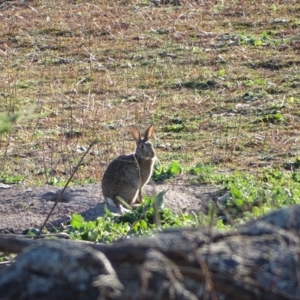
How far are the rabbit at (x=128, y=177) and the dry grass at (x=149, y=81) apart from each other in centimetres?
105

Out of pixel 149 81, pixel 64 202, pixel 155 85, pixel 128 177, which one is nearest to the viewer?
pixel 64 202

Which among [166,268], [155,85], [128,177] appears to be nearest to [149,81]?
[155,85]

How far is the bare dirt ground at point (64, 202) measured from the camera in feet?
26.1

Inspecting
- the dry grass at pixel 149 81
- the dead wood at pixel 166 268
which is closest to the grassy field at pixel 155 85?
the dry grass at pixel 149 81

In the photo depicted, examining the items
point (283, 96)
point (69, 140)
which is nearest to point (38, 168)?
point (69, 140)

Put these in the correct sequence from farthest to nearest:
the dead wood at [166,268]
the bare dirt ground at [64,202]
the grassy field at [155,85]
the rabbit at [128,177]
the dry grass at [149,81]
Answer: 1. the dry grass at [149,81]
2. the grassy field at [155,85]
3. the rabbit at [128,177]
4. the bare dirt ground at [64,202]
5. the dead wood at [166,268]

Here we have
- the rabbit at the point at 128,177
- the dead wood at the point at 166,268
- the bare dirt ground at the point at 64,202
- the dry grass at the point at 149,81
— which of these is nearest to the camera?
the dead wood at the point at 166,268

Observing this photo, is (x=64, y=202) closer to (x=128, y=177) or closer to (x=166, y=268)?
(x=128, y=177)

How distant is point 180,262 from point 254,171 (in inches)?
279

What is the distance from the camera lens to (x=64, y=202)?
28.0 feet

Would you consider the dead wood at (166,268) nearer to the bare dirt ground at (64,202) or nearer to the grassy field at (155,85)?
the grassy field at (155,85)

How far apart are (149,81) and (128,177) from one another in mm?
7075

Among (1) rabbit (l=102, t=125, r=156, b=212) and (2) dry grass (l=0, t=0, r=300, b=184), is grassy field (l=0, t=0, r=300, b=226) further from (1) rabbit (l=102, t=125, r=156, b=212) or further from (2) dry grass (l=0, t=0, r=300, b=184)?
(1) rabbit (l=102, t=125, r=156, b=212)

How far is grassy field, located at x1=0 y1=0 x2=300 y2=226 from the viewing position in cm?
1144
